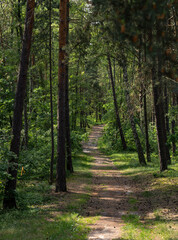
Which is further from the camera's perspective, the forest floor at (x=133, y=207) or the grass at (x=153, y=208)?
the forest floor at (x=133, y=207)

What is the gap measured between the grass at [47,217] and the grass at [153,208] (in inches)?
59.5

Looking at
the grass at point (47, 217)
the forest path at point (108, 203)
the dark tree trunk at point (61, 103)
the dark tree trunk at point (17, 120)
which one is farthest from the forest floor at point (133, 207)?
the dark tree trunk at point (17, 120)

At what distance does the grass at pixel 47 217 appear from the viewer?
707cm

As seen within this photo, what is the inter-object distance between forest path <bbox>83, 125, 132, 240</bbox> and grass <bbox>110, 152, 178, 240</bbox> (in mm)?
331

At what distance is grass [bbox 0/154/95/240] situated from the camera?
7066 millimetres

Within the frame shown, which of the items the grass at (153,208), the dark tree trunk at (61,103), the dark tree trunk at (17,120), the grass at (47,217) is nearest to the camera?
the grass at (47,217)

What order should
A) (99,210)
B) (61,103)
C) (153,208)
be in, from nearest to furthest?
(153,208) → (99,210) → (61,103)

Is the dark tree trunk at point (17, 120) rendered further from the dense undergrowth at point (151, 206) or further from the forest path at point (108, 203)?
the dense undergrowth at point (151, 206)

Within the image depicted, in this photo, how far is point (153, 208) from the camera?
9.65 meters

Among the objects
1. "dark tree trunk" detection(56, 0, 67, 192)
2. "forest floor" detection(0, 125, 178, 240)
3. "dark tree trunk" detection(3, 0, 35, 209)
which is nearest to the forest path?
"forest floor" detection(0, 125, 178, 240)

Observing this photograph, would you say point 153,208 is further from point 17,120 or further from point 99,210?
point 17,120

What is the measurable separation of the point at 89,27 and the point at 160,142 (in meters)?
7.89

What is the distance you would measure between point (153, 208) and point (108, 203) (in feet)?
7.04

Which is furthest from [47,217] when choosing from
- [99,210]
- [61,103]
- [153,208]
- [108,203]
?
[61,103]
